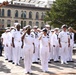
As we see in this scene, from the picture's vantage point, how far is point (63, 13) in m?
47.6

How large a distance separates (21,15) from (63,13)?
37068 millimetres

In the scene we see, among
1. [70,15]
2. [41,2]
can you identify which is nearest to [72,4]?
[70,15]

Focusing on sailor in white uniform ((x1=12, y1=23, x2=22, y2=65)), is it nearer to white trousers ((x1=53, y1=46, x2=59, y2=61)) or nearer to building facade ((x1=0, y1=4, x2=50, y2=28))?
white trousers ((x1=53, y1=46, x2=59, y2=61))

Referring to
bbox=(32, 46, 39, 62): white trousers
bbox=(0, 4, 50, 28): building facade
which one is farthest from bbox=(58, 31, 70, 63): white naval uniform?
bbox=(0, 4, 50, 28): building facade

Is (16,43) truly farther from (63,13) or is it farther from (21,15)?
(21,15)

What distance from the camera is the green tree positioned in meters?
46.3

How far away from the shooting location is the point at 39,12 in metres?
84.4

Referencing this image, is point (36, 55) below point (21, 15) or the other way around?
below

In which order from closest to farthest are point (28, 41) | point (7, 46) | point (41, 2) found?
point (28, 41), point (7, 46), point (41, 2)

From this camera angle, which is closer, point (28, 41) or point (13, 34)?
point (28, 41)

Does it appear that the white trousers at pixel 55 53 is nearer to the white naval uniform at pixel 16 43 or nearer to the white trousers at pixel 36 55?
the white trousers at pixel 36 55

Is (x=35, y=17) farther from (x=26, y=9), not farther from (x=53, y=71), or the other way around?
(x=53, y=71)

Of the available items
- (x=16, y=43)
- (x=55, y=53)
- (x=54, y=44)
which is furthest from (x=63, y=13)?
(x=16, y=43)

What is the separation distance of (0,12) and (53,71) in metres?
68.5
